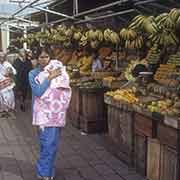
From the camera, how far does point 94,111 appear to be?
27.9ft

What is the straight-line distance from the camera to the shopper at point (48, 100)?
514cm

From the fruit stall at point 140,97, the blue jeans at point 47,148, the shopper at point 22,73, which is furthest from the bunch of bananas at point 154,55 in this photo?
the shopper at point 22,73

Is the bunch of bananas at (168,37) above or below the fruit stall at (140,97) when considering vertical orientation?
above

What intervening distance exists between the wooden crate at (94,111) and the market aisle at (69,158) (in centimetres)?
30

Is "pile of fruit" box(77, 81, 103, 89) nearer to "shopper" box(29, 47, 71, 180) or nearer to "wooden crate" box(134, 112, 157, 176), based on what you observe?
"wooden crate" box(134, 112, 157, 176)

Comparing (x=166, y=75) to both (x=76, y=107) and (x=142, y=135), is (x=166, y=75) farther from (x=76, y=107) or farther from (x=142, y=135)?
(x=76, y=107)

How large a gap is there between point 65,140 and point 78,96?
4.27 feet

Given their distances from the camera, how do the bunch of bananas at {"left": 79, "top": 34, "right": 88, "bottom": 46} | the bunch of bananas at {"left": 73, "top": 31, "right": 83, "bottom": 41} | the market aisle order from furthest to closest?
the bunch of bananas at {"left": 73, "top": 31, "right": 83, "bottom": 41} < the bunch of bananas at {"left": 79, "top": 34, "right": 88, "bottom": 46} < the market aisle

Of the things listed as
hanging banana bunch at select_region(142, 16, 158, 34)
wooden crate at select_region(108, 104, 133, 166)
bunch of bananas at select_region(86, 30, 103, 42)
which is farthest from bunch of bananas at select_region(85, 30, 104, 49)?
hanging banana bunch at select_region(142, 16, 158, 34)

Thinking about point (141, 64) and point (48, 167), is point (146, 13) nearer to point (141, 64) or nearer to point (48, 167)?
point (141, 64)

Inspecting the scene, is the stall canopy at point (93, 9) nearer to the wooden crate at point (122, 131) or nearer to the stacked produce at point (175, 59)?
the stacked produce at point (175, 59)

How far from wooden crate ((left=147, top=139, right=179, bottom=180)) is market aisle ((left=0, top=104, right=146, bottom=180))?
38 cm

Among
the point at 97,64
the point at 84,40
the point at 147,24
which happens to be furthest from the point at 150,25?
the point at 84,40

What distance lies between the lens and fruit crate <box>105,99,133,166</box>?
6.16 meters
